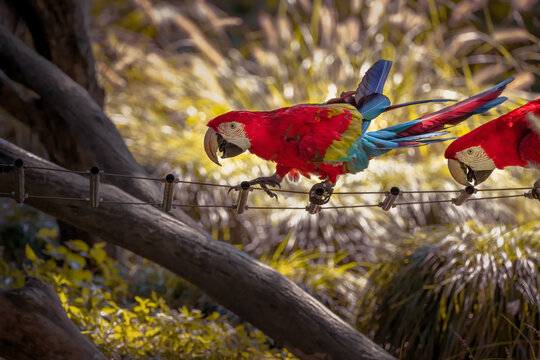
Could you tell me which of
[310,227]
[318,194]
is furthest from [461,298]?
[310,227]

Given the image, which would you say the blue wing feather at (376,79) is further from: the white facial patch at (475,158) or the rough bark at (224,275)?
the rough bark at (224,275)

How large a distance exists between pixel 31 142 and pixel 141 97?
2.10ft


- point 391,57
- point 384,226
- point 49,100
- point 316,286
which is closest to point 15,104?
point 49,100

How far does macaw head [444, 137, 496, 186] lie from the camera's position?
932mm

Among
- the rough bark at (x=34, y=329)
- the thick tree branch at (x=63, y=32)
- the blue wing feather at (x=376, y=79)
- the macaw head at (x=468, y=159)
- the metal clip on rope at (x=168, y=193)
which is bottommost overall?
the rough bark at (x=34, y=329)

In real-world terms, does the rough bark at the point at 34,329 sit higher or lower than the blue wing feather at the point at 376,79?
lower

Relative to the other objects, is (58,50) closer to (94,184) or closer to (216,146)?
(94,184)

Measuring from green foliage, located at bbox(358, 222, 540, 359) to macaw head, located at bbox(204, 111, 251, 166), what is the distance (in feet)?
2.90

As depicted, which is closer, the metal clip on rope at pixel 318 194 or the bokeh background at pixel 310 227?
the metal clip on rope at pixel 318 194

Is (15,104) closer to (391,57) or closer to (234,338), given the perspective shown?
(234,338)

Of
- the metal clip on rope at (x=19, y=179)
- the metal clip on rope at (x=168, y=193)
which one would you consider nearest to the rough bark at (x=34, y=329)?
the metal clip on rope at (x=19, y=179)

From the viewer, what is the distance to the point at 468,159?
0.94 m

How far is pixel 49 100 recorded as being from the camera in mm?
1627

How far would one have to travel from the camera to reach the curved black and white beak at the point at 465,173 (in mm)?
962
